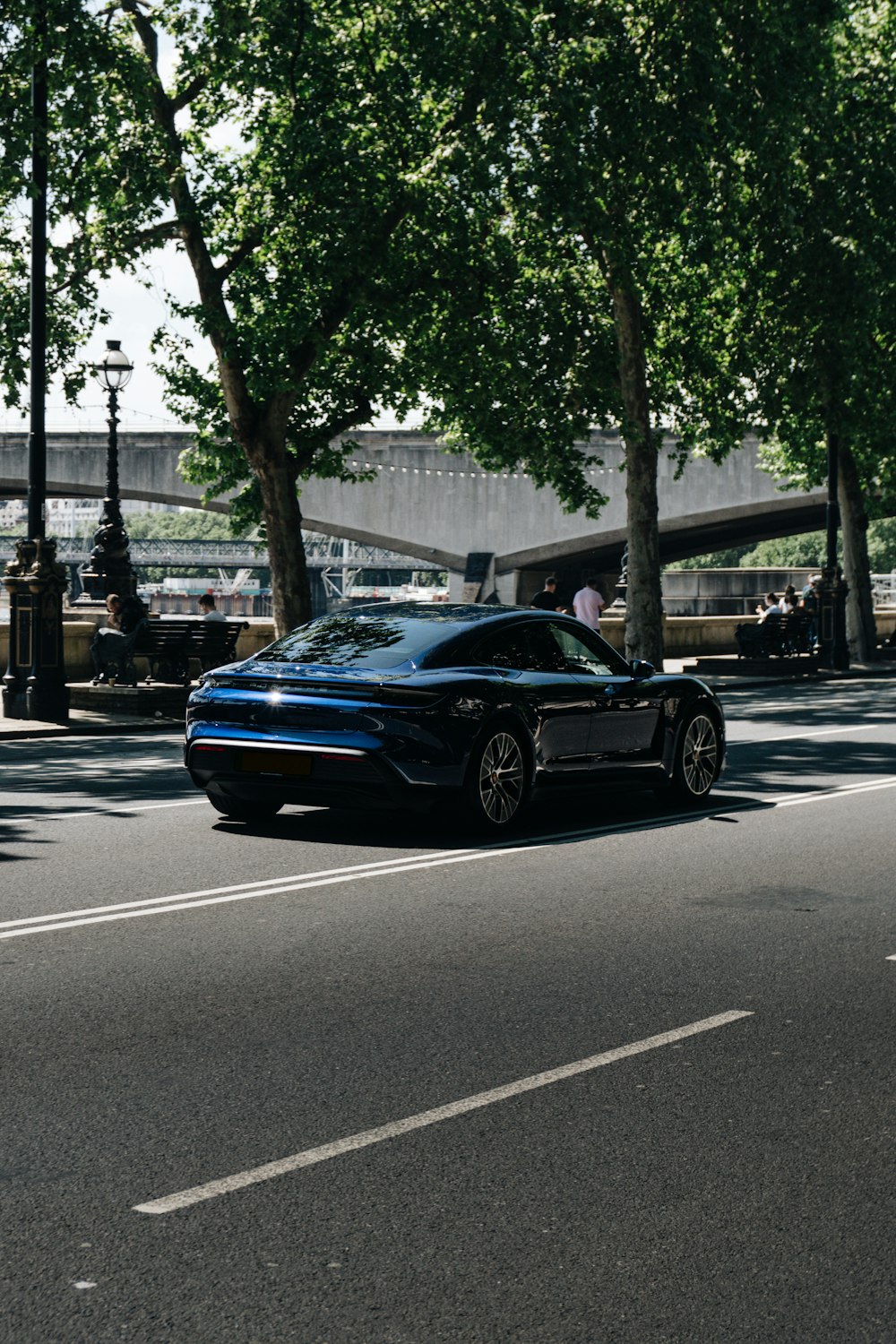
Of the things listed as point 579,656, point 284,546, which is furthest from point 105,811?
point 284,546

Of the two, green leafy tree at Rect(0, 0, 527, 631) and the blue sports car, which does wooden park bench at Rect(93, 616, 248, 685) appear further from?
the blue sports car

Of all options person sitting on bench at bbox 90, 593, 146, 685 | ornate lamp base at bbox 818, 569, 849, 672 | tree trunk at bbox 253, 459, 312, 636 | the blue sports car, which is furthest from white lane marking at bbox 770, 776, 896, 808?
ornate lamp base at bbox 818, 569, 849, 672

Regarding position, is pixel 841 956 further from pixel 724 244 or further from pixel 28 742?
pixel 724 244

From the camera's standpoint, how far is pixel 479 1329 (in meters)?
3.66

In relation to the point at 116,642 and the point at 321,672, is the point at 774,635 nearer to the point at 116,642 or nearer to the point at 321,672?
the point at 116,642

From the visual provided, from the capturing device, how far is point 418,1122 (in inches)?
200

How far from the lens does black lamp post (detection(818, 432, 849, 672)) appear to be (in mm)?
35906

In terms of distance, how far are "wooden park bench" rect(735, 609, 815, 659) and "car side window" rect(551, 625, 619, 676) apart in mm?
22968

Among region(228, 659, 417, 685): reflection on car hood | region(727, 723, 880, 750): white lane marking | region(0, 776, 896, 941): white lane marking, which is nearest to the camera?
region(0, 776, 896, 941): white lane marking

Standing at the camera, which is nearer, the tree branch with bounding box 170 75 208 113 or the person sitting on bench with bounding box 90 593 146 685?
the person sitting on bench with bounding box 90 593 146 685

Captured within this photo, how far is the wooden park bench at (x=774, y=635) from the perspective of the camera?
35250 mm

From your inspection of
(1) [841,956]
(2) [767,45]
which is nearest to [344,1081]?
(1) [841,956]

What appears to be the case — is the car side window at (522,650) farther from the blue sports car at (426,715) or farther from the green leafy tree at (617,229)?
the green leafy tree at (617,229)

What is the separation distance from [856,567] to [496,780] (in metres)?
31.5
